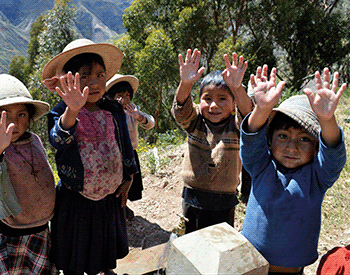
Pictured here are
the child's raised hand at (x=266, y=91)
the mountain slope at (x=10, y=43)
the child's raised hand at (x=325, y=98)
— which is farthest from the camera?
the mountain slope at (x=10, y=43)

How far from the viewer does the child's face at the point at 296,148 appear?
4.70ft

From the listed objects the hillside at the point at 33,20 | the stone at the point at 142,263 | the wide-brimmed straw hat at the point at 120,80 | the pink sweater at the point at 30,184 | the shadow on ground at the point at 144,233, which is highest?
the hillside at the point at 33,20

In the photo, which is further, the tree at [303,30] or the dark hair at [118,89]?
the tree at [303,30]

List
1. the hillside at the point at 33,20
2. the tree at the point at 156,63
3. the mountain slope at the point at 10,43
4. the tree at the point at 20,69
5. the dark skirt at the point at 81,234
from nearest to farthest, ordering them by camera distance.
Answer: the dark skirt at the point at 81,234
the tree at the point at 156,63
the tree at the point at 20,69
the mountain slope at the point at 10,43
the hillside at the point at 33,20

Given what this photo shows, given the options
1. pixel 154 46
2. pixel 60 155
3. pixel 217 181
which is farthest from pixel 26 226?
pixel 154 46

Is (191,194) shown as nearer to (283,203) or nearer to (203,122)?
(203,122)

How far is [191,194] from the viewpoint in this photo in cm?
210

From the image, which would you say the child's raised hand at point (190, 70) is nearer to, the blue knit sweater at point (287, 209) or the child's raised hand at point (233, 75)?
the child's raised hand at point (233, 75)

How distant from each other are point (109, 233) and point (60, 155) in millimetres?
657

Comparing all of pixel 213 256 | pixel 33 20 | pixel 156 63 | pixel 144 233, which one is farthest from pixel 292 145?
pixel 33 20

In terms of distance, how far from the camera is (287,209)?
4.60ft

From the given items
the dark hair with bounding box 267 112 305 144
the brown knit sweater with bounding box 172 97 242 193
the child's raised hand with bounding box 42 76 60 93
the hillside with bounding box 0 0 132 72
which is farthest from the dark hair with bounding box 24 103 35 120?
the hillside with bounding box 0 0 132 72

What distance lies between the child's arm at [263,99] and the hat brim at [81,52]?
3.53 feet

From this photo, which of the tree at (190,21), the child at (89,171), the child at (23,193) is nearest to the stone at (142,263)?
the child at (89,171)
